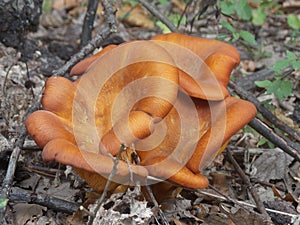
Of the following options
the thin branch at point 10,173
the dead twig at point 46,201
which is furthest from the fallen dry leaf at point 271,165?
the thin branch at point 10,173

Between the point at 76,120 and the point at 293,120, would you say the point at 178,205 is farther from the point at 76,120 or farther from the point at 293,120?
the point at 293,120

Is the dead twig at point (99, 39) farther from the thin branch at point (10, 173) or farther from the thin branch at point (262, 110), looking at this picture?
the thin branch at point (262, 110)

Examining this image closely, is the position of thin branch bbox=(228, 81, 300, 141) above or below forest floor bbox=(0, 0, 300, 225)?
above

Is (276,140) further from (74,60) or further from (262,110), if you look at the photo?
(74,60)

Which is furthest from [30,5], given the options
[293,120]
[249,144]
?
[293,120]

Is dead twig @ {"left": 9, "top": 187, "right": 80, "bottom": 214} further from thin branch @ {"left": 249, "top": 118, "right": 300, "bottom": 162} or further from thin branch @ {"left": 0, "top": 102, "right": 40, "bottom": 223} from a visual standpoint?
thin branch @ {"left": 249, "top": 118, "right": 300, "bottom": 162}

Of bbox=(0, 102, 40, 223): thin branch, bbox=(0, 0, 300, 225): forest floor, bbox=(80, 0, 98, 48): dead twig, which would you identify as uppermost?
bbox=(80, 0, 98, 48): dead twig

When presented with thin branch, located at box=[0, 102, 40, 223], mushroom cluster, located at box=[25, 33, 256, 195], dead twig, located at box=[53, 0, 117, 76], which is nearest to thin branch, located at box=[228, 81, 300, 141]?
mushroom cluster, located at box=[25, 33, 256, 195]

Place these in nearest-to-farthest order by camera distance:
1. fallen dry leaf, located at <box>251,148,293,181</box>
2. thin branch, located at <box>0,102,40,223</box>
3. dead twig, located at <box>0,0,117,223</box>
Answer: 1. thin branch, located at <box>0,102,40,223</box>
2. dead twig, located at <box>0,0,117,223</box>
3. fallen dry leaf, located at <box>251,148,293,181</box>
